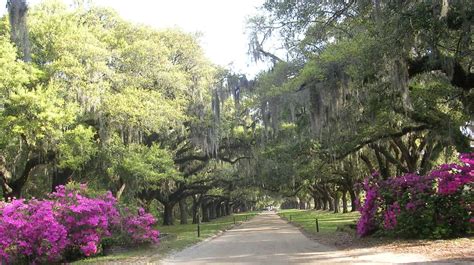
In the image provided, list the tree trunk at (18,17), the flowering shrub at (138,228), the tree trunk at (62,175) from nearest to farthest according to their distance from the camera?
the tree trunk at (18,17)
the flowering shrub at (138,228)
the tree trunk at (62,175)

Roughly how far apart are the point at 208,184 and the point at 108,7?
21091mm

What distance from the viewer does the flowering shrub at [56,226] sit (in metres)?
14.4

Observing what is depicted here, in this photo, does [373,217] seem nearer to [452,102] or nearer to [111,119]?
[452,102]

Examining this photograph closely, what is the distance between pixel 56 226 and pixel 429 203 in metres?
11.3

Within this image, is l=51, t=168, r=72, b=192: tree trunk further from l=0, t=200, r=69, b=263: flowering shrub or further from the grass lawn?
the grass lawn

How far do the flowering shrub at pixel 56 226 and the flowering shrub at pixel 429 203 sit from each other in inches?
350

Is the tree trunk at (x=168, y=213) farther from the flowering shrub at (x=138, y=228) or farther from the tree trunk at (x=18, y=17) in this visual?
the tree trunk at (x=18, y=17)

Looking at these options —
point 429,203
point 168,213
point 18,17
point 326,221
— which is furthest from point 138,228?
point 168,213

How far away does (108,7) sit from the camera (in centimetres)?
2677

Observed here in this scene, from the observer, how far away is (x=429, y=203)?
13.8 m

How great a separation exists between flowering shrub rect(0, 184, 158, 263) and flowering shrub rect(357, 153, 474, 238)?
8888mm

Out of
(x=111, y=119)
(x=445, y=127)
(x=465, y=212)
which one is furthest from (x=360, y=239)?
(x=111, y=119)

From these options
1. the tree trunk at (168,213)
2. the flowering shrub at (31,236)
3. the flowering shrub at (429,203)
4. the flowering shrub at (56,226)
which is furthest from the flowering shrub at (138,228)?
the tree trunk at (168,213)

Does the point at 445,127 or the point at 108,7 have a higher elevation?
the point at 108,7
